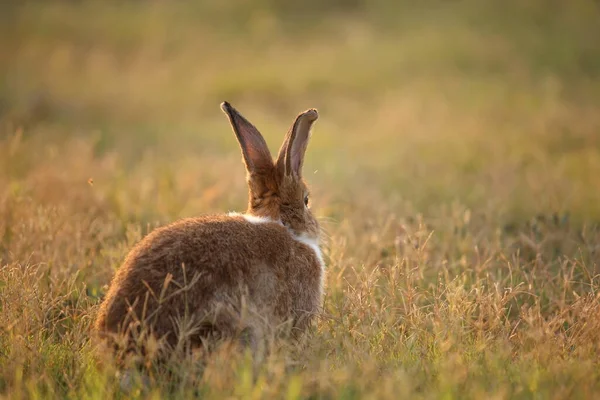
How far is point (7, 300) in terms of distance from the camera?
391cm

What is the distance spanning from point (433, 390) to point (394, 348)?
0.54 metres

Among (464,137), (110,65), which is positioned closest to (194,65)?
(110,65)

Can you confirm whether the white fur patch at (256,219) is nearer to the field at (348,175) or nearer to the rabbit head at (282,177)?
the rabbit head at (282,177)

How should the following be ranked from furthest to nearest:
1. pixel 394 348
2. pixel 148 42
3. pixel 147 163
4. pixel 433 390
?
pixel 148 42, pixel 147 163, pixel 394 348, pixel 433 390

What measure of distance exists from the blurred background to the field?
65mm

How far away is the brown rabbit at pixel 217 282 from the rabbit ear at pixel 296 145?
0.06 ft

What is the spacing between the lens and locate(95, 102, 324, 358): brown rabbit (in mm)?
3393

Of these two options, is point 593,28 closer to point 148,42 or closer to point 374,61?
point 374,61

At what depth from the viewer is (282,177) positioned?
14.7 feet

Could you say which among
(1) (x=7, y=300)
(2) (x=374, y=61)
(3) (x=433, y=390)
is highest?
(2) (x=374, y=61)

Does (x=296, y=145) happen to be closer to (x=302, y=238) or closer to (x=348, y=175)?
(x=302, y=238)

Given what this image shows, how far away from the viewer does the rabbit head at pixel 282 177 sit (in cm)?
441

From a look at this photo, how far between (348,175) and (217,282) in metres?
5.52

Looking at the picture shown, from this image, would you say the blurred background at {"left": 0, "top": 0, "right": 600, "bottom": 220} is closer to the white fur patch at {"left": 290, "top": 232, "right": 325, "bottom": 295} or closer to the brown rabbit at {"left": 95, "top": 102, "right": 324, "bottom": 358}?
the white fur patch at {"left": 290, "top": 232, "right": 325, "bottom": 295}
